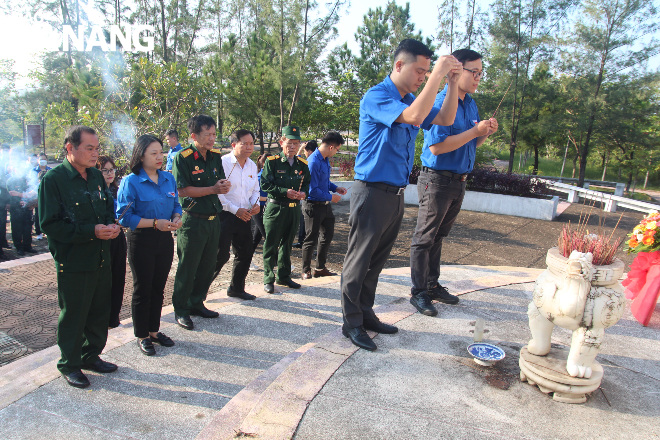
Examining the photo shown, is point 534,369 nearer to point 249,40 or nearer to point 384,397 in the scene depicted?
point 384,397

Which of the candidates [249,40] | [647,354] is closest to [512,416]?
[647,354]

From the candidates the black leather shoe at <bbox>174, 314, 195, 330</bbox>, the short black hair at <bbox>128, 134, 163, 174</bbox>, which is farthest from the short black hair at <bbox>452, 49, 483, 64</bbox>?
the black leather shoe at <bbox>174, 314, 195, 330</bbox>

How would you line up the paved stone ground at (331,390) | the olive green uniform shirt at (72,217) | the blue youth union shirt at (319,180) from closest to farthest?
the paved stone ground at (331,390)
the olive green uniform shirt at (72,217)
the blue youth union shirt at (319,180)

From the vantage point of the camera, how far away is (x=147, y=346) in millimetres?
3352

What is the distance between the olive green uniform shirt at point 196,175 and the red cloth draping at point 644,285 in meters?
3.98

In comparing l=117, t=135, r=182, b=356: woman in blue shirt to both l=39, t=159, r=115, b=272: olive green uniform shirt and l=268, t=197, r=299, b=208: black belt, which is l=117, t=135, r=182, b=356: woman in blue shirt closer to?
l=39, t=159, r=115, b=272: olive green uniform shirt

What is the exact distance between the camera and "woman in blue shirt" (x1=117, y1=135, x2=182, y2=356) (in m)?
3.28

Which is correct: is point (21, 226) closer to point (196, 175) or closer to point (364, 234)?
point (196, 175)

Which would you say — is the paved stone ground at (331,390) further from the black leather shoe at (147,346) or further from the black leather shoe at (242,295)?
the black leather shoe at (242,295)

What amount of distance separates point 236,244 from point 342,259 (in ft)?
9.84

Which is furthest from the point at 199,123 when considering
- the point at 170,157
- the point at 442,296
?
the point at 170,157

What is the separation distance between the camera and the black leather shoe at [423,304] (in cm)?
370

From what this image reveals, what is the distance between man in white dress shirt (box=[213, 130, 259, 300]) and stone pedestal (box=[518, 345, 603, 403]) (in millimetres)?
2872

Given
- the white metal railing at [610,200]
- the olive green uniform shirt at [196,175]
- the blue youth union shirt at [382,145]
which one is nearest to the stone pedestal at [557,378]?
the blue youth union shirt at [382,145]
